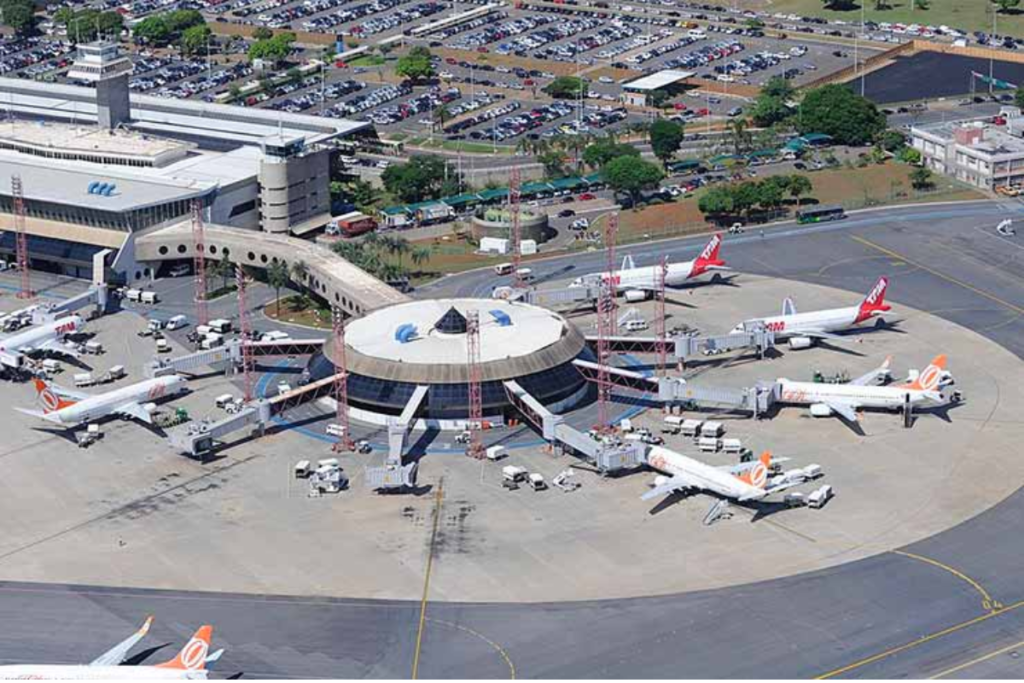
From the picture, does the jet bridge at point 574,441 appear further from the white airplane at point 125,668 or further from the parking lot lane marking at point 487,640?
the white airplane at point 125,668

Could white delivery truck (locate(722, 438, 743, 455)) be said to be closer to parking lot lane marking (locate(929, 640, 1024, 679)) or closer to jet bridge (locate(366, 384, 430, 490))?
jet bridge (locate(366, 384, 430, 490))

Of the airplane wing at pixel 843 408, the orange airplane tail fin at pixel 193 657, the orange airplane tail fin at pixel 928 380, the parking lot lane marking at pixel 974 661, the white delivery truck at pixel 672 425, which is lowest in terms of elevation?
the parking lot lane marking at pixel 974 661

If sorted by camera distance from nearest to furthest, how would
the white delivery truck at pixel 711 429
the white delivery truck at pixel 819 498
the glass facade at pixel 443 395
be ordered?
1. the white delivery truck at pixel 819 498
2. the white delivery truck at pixel 711 429
3. the glass facade at pixel 443 395

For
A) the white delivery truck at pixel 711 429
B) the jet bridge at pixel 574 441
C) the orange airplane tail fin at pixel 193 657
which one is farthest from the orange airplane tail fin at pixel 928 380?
the orange airplane tail fin at pixel 193 657

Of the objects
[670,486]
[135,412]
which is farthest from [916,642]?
[135,412]

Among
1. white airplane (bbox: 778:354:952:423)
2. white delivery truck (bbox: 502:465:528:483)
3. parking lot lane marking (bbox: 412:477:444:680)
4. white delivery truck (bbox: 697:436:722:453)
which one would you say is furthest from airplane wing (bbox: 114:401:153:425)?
white airplane (bbox: 778:354:952:423)

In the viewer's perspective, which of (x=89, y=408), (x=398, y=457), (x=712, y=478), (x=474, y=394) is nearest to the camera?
(x=712, y=478)

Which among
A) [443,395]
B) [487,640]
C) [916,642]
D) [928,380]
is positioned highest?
[928,380]

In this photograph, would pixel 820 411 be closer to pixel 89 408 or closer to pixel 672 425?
pixel 672 425
